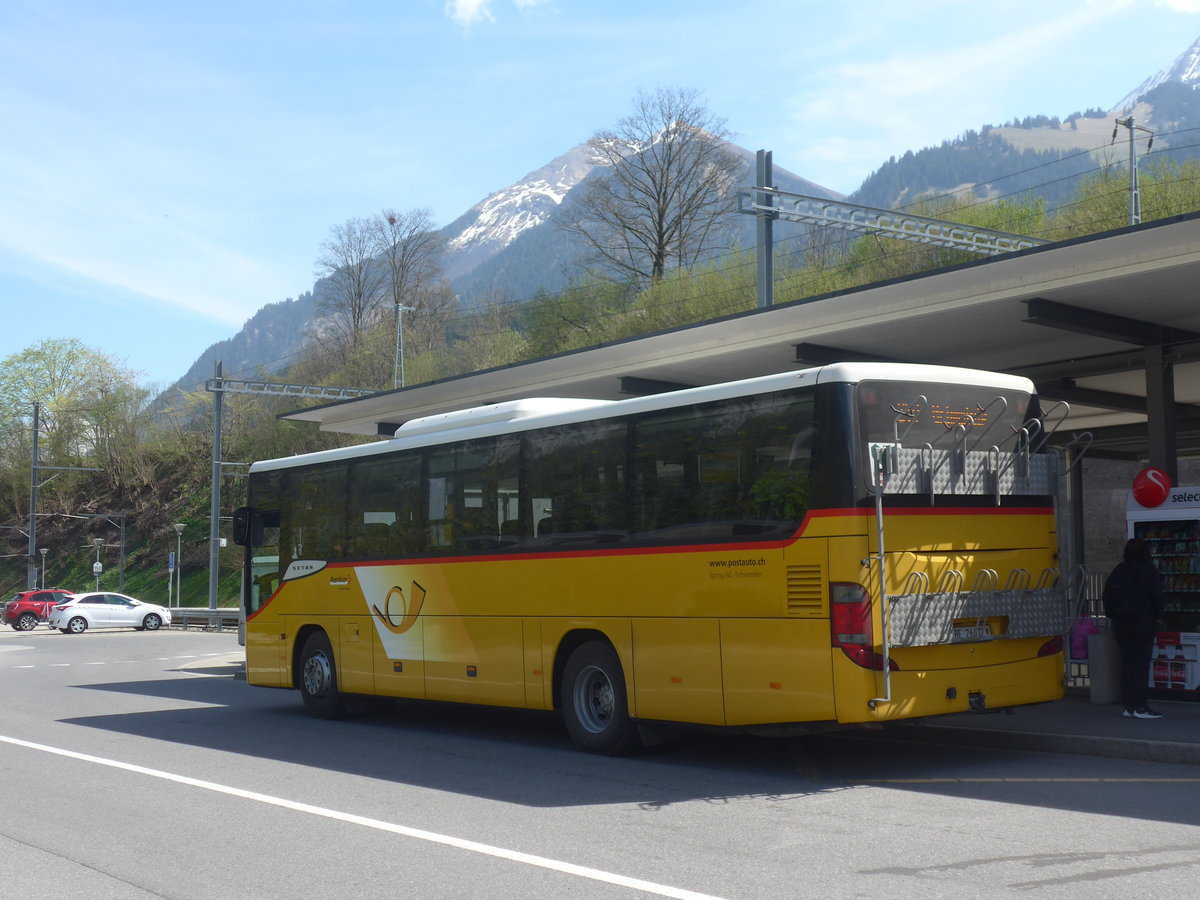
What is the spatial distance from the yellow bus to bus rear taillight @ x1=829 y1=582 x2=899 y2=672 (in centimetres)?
2

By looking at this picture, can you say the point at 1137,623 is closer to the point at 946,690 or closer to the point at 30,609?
the point at 946,690

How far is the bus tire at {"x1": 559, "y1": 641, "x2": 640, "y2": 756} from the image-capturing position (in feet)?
37.9

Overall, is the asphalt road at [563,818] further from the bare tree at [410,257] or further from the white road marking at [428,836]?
the bare tree at [410,257]

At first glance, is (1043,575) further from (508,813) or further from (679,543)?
(508,813)

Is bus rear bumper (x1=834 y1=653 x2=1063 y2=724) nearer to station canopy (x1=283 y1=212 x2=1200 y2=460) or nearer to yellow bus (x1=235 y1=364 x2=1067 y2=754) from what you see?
yellow bus (x1=235 y1=364 x2=1067 y2=754)

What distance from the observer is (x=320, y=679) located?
15938 mm

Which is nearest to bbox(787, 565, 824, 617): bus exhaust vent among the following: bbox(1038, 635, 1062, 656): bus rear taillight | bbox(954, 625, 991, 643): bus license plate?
bbox(954, 625, 991, 643): bus license plate

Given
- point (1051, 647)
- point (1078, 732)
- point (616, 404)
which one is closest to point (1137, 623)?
point (1078, 732)

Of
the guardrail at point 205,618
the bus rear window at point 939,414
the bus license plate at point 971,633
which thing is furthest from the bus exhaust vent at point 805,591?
the guardrail at point 205,618

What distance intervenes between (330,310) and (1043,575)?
254 feet

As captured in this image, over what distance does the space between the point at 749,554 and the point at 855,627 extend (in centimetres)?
115

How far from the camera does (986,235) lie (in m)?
Answer: 31.4

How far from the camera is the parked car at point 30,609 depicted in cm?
5175

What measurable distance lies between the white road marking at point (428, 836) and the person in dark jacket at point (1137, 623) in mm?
7630
